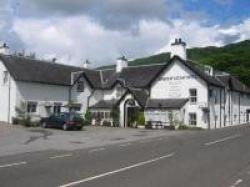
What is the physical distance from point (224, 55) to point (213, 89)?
52.4 m

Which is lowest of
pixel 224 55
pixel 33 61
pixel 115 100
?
pixel 115 100

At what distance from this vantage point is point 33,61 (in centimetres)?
5172

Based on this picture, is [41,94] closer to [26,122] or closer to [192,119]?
[26,122]

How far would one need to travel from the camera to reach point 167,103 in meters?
51.0

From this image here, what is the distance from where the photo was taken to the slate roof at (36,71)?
157 ft

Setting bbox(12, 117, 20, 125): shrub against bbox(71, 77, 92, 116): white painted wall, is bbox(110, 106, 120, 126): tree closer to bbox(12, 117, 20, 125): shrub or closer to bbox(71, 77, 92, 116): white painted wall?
bbox(71, 77, 92, 116): white painted wall

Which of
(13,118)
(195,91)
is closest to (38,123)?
(13,118)

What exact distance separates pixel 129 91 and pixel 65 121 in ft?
36.9

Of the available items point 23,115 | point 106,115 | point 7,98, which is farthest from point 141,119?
point 7,98

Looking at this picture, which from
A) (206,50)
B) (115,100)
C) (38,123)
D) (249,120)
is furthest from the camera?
(206,50)

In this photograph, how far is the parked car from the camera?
4228cm

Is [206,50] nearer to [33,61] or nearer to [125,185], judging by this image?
[33,61]

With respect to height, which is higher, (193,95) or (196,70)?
(196,70)

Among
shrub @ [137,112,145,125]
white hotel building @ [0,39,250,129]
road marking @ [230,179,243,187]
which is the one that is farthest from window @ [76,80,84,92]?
road marking @ [230,179,243,187]
